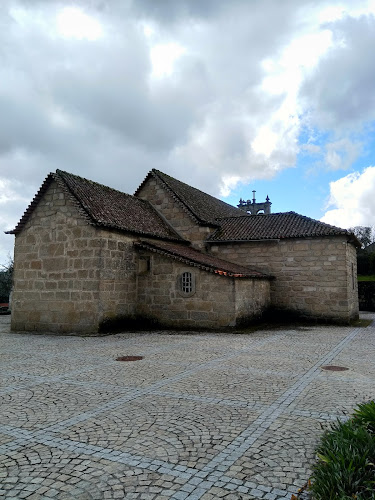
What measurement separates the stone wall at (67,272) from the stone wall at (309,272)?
653 centimetres

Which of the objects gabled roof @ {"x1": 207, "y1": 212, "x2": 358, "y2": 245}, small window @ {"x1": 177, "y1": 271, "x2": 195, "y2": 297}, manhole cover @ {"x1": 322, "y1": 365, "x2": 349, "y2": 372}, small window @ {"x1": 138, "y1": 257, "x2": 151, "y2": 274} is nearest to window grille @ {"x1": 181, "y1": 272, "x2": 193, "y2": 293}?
small window @ {"x1": 177, "y1": 271, "x2": 195, "y2": 297}

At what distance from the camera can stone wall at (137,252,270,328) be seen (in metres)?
14.2

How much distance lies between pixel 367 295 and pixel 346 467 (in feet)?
84.4

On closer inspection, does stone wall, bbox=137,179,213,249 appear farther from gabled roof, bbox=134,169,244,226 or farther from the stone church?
the stone church

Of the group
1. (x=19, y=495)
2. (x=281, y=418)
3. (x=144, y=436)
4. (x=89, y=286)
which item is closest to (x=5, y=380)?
(x=144, y=436)

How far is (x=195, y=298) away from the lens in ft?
48.1

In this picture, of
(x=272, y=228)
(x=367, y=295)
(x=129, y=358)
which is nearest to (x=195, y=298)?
(x=129, y=358)

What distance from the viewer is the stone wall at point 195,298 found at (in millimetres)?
14164

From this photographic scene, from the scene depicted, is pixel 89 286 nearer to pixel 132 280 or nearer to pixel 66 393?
pixel 132 280

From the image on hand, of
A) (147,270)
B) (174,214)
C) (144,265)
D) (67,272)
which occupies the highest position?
(174,214)

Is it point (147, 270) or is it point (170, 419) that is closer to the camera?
point (170, 419)

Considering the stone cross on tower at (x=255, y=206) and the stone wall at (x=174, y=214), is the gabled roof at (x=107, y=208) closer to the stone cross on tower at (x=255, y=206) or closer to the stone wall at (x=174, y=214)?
the stone wall at (x=174, y=214)

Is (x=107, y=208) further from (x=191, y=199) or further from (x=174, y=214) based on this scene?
(x=191, y=199)

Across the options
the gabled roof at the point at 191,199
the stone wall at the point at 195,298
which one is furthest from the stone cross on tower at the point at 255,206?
the stone wall at the point at 195,298
